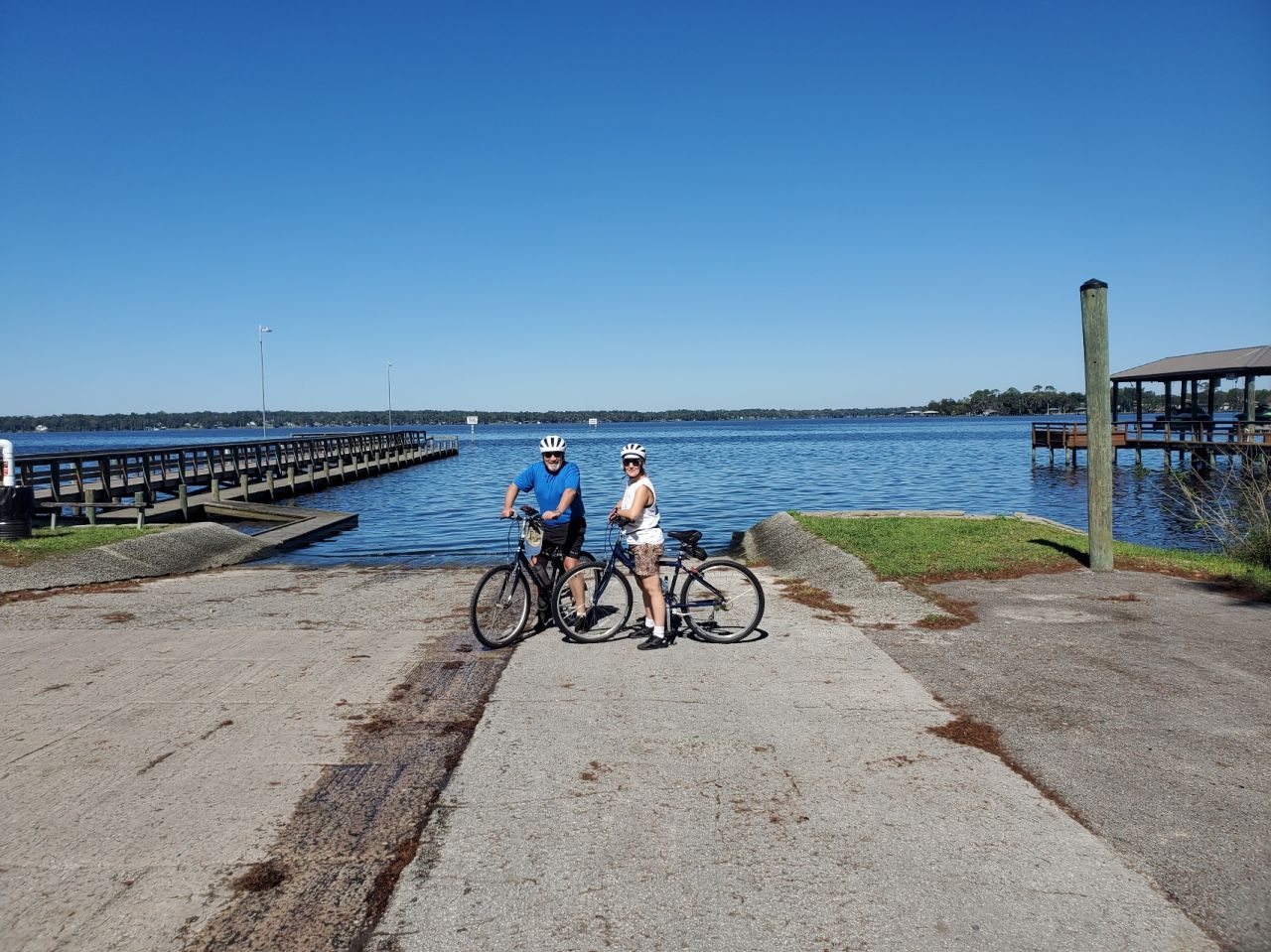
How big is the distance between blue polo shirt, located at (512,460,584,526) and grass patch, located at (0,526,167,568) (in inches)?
310

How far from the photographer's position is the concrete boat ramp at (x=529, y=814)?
10.7 ft

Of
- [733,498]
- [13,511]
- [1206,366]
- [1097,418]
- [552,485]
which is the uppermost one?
[1206,366]

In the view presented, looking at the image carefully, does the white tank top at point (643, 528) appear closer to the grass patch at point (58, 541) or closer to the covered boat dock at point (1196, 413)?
the grass patch at point (58, 541)

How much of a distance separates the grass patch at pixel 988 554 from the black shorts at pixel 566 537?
13.2ft

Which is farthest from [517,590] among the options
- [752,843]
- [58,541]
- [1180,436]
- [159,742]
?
[1180,436]

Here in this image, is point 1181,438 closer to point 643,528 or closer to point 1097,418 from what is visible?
point 1097,418

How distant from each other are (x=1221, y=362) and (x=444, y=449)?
58169 mm

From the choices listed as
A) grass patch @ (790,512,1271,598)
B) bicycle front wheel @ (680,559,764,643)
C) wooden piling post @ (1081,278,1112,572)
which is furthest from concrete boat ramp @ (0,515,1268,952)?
wooden piling post @ (1081,278,1112,572)

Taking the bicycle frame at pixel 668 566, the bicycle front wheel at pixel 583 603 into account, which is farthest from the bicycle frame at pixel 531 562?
the bicycle frame at pixel 668 566

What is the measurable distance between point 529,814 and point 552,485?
4065 millimetres

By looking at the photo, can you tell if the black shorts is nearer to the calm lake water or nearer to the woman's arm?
the woman's arm

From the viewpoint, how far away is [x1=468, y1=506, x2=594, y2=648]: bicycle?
7371 mm

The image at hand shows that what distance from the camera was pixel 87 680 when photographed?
639 cm

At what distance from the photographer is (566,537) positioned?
7922mm
